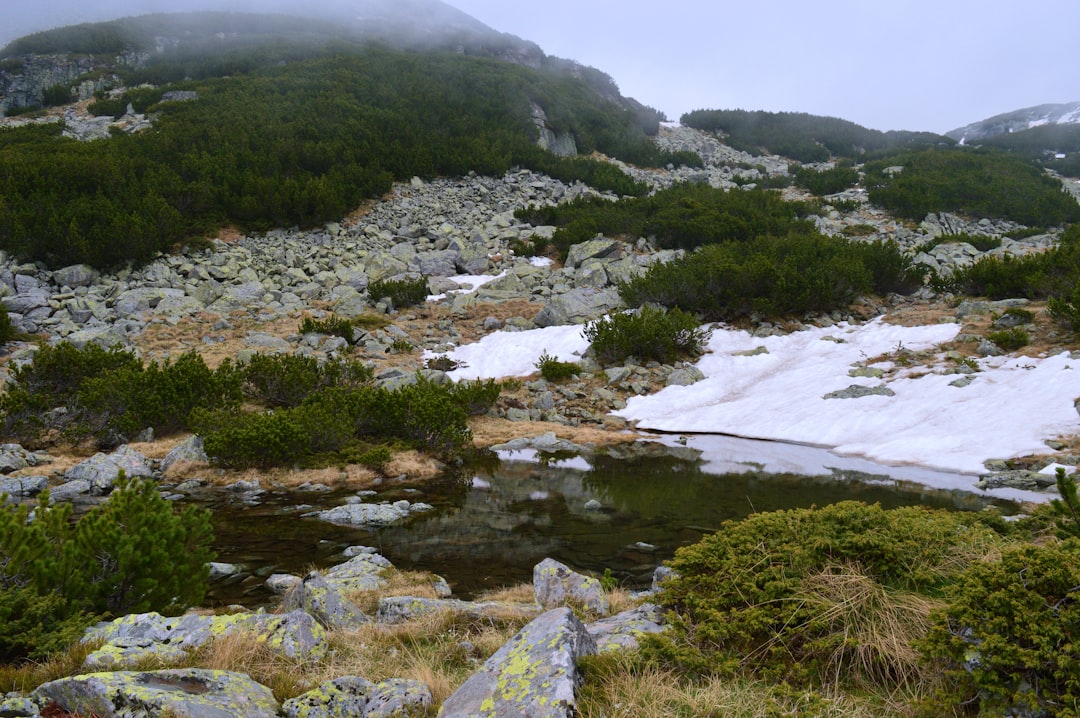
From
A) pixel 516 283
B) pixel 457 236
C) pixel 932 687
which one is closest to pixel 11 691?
pixel 932 687

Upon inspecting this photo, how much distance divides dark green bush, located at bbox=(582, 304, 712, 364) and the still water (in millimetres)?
4883

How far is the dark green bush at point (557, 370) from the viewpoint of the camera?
15352mm

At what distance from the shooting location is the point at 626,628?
3586 millimetres

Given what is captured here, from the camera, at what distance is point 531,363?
16.4 metres

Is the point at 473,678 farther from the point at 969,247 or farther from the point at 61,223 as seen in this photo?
the point at 969,247

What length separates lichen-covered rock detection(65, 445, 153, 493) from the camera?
29.4 ft

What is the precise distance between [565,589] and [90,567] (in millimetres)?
3141

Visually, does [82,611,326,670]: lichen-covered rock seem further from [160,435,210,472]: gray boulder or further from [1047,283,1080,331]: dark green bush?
[1047,283,1080,331]: dark green bush

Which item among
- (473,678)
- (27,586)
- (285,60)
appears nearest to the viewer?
(473,678)

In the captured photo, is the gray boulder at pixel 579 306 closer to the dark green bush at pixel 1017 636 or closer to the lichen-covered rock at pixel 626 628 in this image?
the lichen-covered rock at pixel 626 628

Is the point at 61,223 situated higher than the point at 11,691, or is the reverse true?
the point at 61,223

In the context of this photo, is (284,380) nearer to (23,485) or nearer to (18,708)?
(23,485)

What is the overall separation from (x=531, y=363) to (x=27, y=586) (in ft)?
42.9

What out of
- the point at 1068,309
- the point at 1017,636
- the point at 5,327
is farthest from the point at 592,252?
the point at 1017,636
